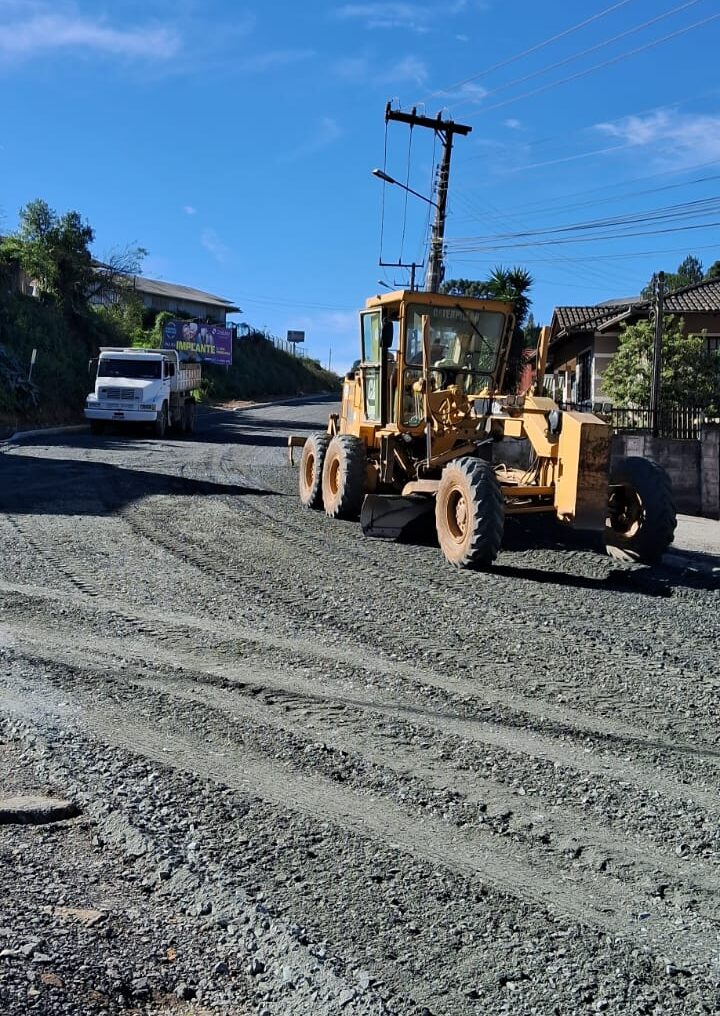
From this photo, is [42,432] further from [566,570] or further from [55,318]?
[566,570]

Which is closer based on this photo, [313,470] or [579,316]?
[313,470]

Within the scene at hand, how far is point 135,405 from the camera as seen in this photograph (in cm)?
2983

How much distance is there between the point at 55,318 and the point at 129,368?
1442 centimetres

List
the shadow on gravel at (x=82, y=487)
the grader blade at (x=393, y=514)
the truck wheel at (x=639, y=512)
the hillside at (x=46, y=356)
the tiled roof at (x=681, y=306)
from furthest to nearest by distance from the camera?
the hillside at (x=46, y=356) < the tiled roof at (x=681, y=306) < the shadow on gravel at (x=82, y=487) < the grader blade at (x=393, y=514) < the truck wheel at (x=639, y=512)

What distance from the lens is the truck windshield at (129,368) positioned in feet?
99.9

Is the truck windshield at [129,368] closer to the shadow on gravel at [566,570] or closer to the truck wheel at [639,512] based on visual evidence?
the shadow on gravel at [566,570]

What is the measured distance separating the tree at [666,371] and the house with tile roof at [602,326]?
1.05 metres

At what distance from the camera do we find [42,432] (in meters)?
29.9

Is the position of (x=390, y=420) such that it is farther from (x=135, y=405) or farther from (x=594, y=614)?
(x=135, y=405)

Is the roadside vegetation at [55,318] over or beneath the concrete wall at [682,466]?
over

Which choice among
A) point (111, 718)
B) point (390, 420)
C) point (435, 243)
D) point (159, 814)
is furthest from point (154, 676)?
point (435, 243)

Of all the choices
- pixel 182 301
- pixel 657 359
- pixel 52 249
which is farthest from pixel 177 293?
pixel 657 359

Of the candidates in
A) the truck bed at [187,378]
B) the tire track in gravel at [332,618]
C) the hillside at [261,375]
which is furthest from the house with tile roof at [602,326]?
the hillside at [261,375]

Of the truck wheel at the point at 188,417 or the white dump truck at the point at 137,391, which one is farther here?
the truck wheel at the point at 188,417
